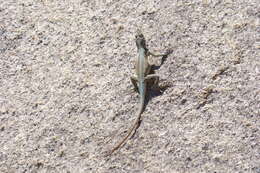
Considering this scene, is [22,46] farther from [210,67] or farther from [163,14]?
[210,67]

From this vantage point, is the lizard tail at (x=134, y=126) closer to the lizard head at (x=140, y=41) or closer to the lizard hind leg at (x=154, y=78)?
the lizard hind leg at (x=154, y=78)

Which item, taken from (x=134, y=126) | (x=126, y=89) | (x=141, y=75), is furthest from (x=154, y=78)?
(x=134, y=126)

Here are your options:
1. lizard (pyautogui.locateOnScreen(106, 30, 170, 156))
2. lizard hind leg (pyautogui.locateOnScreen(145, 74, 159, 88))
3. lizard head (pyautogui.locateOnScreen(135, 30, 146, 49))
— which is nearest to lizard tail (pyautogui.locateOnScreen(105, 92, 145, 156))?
lizard (pyautogui.locateOnScreen(106, 30, 170, 156))

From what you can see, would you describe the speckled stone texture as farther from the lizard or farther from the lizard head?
the lizard head

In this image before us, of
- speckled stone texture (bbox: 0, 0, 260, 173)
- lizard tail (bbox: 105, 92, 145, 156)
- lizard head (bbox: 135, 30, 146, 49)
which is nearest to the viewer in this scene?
speckled stone texture (bbox: 0, 0, 260, 173)

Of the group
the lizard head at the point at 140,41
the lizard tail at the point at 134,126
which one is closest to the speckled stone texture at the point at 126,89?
the lizard tail at the point at 134,126

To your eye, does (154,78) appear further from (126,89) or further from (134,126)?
(134,126)

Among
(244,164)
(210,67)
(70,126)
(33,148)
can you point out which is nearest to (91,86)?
(70,126)
